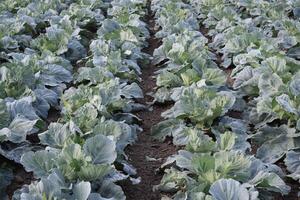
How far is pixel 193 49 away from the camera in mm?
5691

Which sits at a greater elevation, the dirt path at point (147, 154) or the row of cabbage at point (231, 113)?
the row of cabbage at point (231, 113)

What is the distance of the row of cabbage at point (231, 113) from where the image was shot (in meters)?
3.08

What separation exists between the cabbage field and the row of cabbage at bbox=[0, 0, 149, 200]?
11 millimetres

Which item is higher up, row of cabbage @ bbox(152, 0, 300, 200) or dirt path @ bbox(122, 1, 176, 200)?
row of cabbage @ bbox(152, 0, 300, 200)

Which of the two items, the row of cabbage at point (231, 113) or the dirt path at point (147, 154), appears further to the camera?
the dirt path at point (147, 154)

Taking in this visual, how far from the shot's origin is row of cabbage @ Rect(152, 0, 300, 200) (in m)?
3.08

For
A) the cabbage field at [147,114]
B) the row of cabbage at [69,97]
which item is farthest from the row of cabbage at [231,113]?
the row of cabbage at [69,97]

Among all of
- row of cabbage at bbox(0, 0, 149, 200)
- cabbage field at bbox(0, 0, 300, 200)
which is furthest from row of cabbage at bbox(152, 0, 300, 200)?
row of cabbage at bbox(0, 0, 149, 200)

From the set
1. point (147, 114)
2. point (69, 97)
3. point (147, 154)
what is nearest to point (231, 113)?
point (147, 114)

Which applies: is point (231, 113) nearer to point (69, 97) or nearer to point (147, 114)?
point (147, 114)

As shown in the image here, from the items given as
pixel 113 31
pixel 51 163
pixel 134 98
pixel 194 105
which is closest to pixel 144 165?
pixel 194 105

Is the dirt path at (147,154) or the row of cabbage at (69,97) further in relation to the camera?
the dirt path at (147,154)

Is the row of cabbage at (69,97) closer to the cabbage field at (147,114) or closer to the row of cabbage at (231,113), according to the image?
the cabbage field at (147,114)

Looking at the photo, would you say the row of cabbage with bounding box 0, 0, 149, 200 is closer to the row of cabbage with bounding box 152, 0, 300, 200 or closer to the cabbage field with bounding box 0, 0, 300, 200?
the cabbage field with bounding box 0, 0, 300, 200
